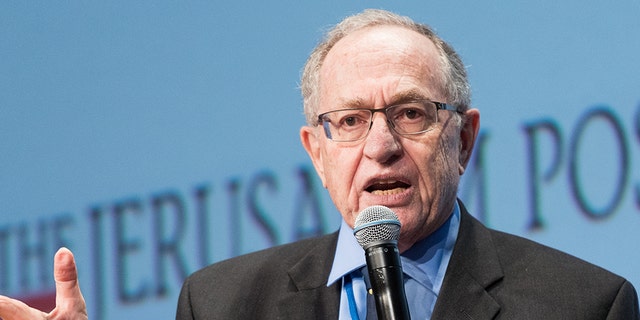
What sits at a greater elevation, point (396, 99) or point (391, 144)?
point (396, 99)

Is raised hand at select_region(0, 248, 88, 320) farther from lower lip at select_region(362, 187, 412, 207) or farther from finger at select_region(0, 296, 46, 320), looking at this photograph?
lower lip at select_region(362, 187, 412, 207)

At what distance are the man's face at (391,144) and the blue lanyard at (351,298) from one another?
0.54 ft

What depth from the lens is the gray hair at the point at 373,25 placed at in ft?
8.67

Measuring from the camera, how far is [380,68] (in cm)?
254

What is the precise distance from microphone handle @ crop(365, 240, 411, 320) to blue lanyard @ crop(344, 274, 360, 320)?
2.21 ft

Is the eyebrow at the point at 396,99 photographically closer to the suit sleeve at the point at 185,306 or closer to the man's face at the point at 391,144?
the man's face at the point at 391,144

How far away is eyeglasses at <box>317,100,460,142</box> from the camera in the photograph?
248 centimetres

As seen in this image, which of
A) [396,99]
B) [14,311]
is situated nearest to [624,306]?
[396,99]

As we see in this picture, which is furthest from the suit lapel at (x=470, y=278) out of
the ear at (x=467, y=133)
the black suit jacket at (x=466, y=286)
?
the ear at (x=467, y=133)

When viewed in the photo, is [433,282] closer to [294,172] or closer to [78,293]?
[78,293]

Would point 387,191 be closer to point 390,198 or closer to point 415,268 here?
point 390,198

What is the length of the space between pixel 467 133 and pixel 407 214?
1.37ft

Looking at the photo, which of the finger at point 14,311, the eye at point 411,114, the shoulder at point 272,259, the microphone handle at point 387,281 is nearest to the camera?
the microphone handle at point 387,281

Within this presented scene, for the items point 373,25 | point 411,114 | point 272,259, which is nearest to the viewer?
point 411,114
